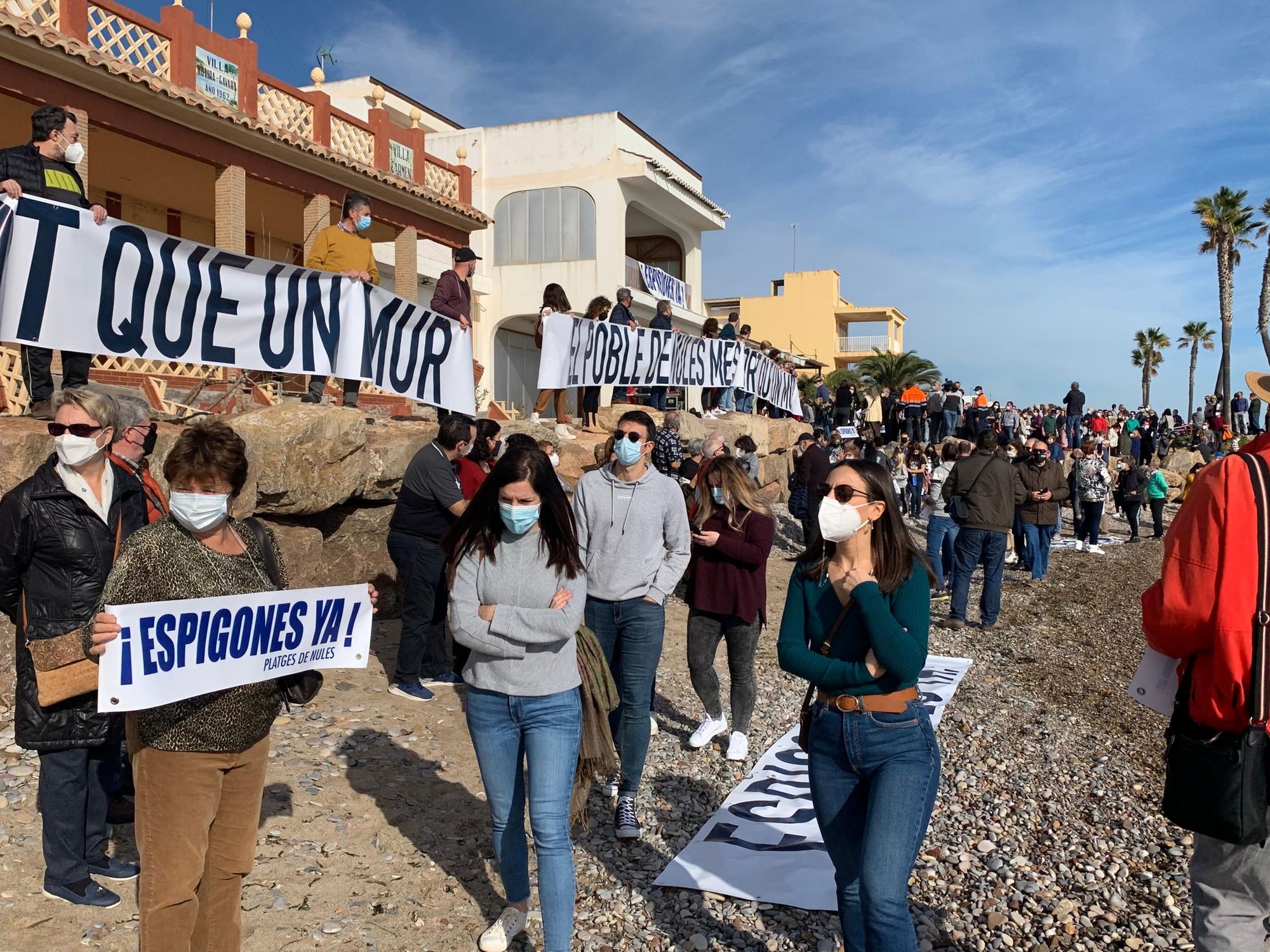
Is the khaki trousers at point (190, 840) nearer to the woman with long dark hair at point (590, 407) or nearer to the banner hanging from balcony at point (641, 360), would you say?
the banner hanging from balcony at point (641, 360)

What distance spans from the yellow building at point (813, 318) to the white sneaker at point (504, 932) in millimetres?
49077

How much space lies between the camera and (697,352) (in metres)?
15.3

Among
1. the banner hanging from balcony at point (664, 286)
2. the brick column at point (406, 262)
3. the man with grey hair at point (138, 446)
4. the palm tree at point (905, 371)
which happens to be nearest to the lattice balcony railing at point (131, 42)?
the brick column at point (406, 262)

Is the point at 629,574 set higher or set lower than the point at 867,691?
higher

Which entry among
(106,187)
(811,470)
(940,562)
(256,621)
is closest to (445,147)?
(106,187)

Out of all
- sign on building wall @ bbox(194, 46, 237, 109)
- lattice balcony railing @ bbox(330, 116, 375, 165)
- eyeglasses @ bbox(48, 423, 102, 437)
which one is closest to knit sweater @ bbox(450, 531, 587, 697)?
eyeglasses @ bbox(48, 423, 102, 437)

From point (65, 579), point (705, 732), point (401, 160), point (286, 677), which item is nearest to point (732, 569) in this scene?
point (705, 732)

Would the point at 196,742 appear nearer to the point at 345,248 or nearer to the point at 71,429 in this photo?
the point at 71,429

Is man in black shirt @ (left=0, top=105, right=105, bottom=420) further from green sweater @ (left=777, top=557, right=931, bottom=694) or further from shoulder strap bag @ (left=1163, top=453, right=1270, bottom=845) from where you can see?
shoulder strap bag @ (left=1163, top=453, right=1270, bottom=845)

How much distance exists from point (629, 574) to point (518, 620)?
1.31 meters

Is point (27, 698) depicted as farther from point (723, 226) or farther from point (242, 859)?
point (723, 226)

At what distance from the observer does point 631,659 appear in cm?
448

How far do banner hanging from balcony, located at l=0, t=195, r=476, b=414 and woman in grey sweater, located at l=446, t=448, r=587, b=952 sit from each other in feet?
12.3

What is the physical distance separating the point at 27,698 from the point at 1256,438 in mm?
4119
